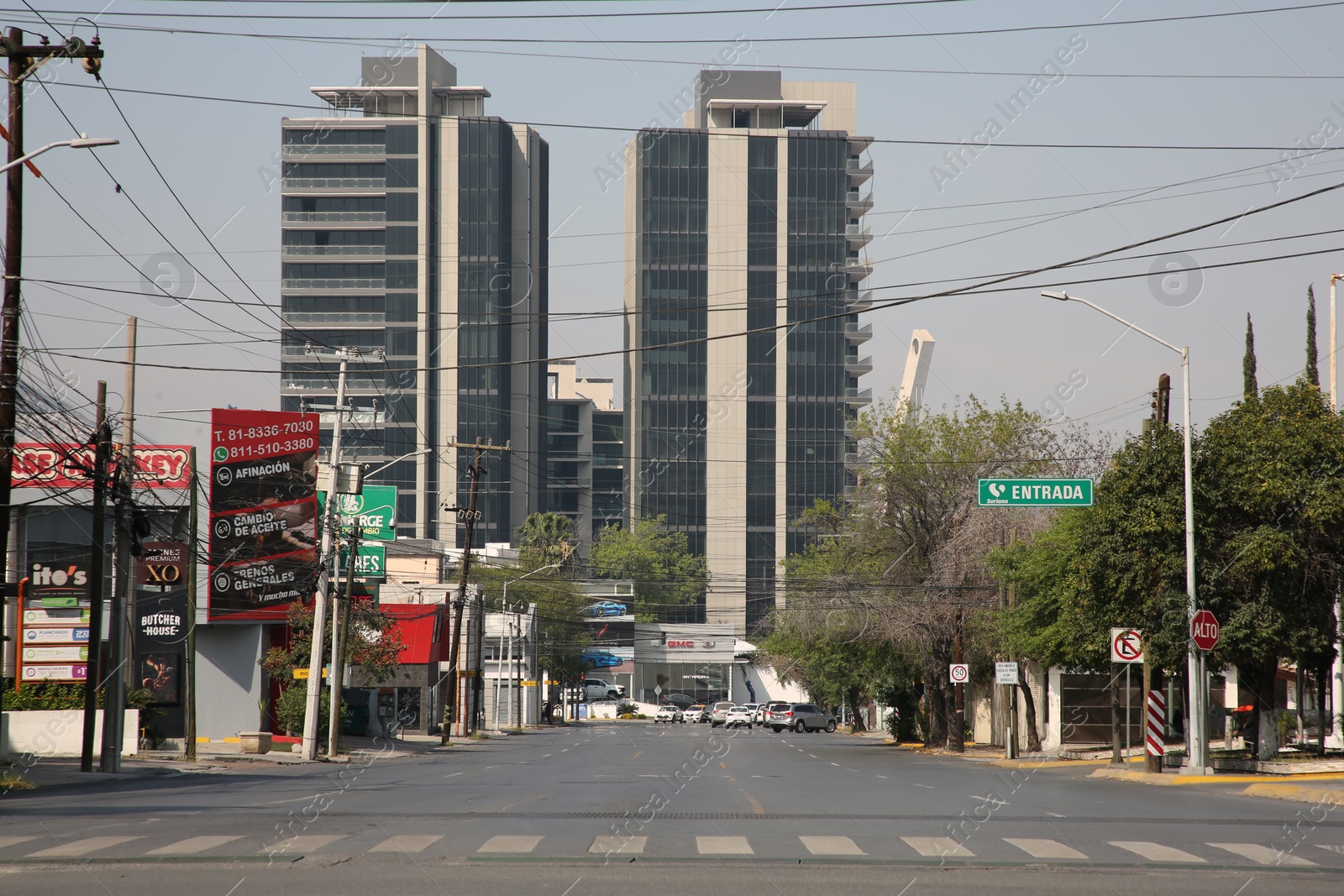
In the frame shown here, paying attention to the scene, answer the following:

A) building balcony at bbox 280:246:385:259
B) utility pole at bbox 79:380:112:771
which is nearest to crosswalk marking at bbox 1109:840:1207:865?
utility pole at bbox 79:380:112:771

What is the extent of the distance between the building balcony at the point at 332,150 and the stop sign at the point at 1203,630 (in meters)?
123

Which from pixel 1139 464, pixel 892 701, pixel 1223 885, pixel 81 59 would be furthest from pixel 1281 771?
pixel 892 701

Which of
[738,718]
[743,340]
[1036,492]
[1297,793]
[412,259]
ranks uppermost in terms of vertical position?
[412,259]

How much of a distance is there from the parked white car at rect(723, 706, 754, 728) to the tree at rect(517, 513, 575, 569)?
39950 millimetres

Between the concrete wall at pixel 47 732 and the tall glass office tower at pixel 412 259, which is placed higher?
the tall glass office tower at pixel 412 259

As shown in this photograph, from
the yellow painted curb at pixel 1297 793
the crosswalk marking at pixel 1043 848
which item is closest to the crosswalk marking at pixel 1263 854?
the crosswalk marking at pixel 1043 848

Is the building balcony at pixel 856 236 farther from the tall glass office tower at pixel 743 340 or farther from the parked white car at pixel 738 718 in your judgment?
the parked white car at pixel 738 718

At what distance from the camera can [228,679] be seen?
47.6m

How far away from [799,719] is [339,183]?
8538cm

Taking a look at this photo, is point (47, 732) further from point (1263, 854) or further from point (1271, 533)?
point (1263, 854)

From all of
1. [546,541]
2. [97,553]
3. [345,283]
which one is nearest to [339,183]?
[345,283]

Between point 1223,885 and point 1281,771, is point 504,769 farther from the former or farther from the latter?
point 1223,885

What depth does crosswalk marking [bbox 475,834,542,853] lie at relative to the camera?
528 inches

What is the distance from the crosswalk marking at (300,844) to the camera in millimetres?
13289
